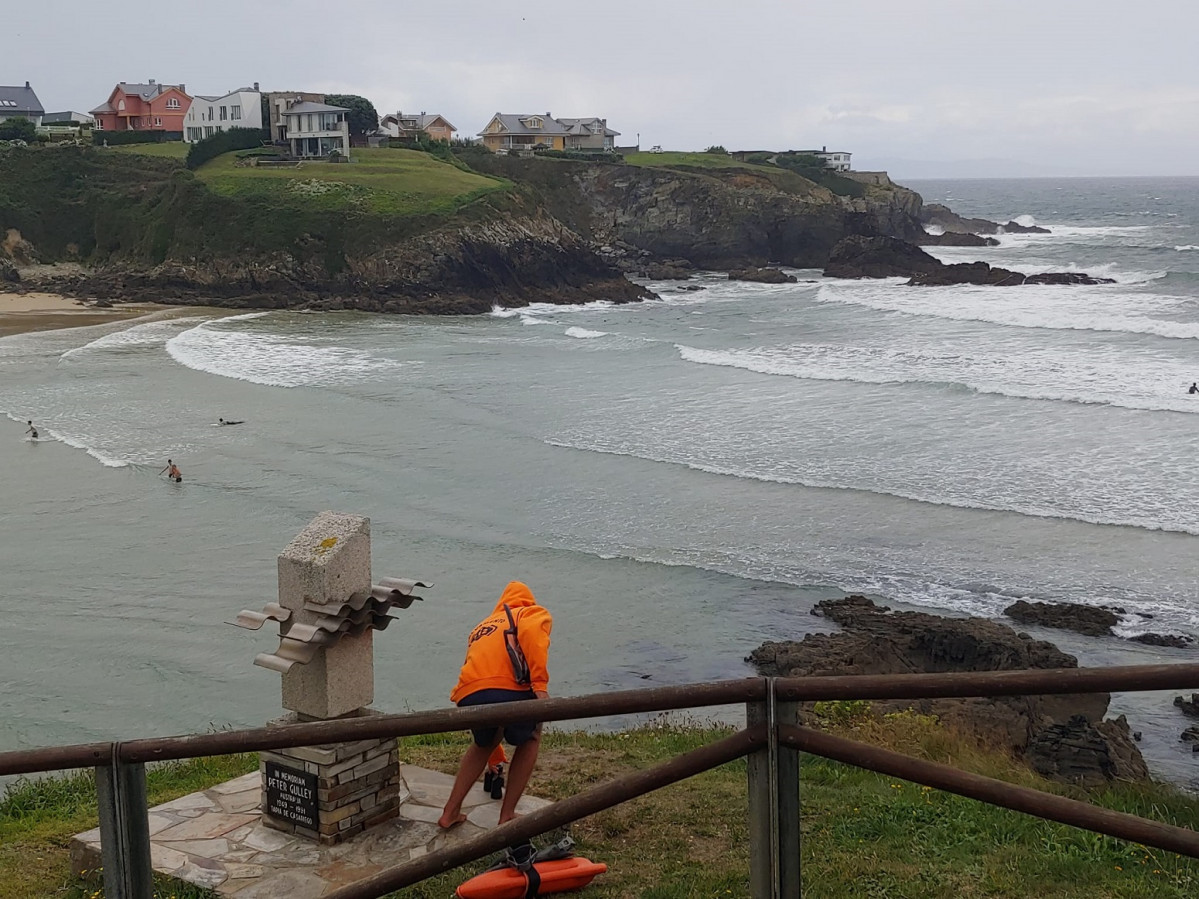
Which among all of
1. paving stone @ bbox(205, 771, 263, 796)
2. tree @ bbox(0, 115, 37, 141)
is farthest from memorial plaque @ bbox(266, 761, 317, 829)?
tree @ bbox(0, 115, 37, 141)

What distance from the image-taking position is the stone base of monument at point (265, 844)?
18.4 feet

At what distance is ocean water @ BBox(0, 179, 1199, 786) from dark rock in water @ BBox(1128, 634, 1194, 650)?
251mm

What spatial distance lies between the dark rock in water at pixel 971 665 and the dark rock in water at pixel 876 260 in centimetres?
5335

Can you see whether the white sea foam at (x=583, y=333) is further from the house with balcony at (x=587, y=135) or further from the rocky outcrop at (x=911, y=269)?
the house with balcony at (x=587, y=135)

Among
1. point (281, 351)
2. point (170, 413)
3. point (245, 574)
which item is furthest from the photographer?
point (281, 351)

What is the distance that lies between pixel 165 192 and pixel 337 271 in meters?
14.8

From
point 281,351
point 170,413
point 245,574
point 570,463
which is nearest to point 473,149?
point 281,351

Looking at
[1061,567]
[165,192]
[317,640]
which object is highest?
[165,192]

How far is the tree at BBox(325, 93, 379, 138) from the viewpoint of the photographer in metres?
81.4

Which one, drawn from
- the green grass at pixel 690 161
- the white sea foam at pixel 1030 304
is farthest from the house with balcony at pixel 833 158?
the white sea foam at pixel 1030 304

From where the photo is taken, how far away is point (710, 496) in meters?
20.4

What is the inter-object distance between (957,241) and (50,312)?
61489 millimetres

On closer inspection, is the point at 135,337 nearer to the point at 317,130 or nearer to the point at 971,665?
the point at 971,665

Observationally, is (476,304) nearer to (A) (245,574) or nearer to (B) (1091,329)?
(B) (1091,329)
